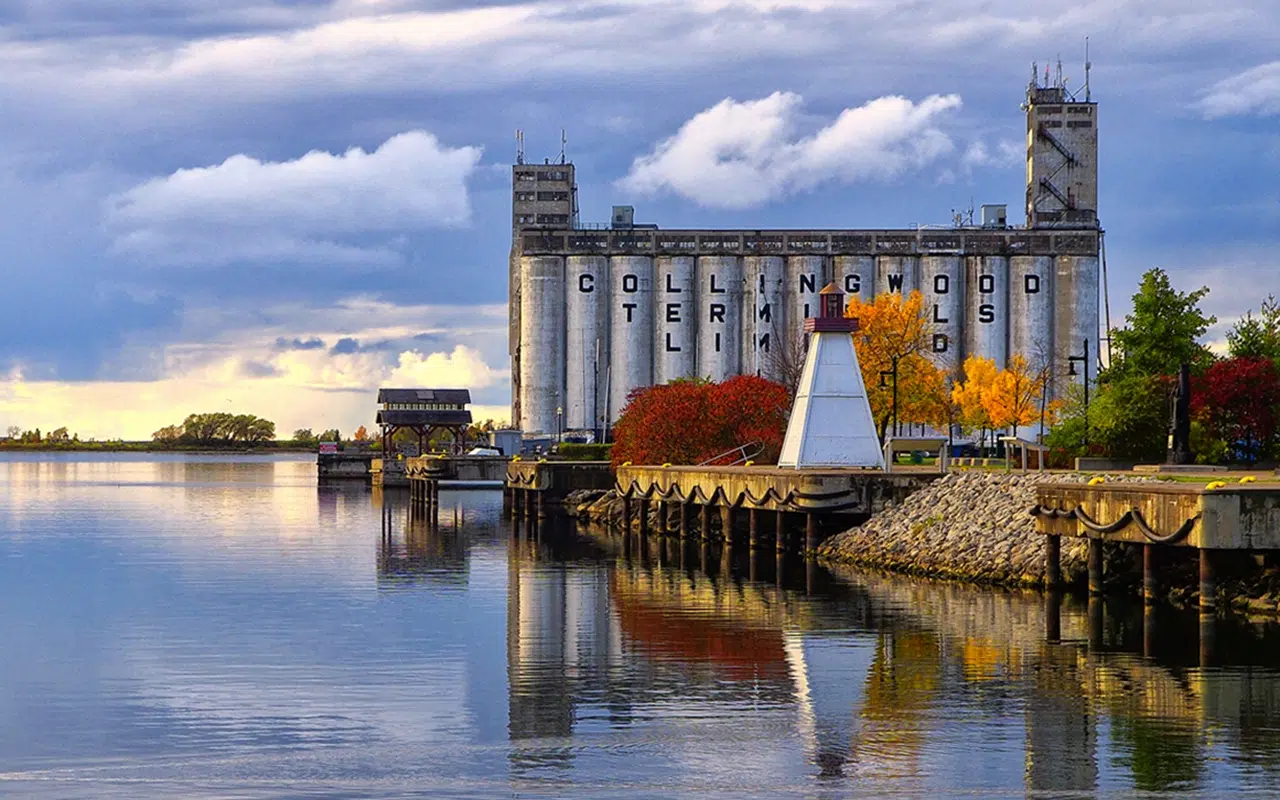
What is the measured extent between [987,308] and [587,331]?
94.3ft

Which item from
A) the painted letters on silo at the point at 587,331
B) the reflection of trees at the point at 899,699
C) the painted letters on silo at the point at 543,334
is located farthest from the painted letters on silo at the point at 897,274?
the reflection of trees at the point at 899,699

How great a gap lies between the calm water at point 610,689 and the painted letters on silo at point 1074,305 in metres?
79.1

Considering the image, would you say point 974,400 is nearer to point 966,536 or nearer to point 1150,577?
point 966,536

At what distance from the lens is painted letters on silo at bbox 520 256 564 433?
13200 centimetres

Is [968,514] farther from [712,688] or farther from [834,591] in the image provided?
[712,688]

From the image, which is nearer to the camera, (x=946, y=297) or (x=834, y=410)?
(x=834, y=410)

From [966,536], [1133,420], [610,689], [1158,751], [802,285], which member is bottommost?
[1158,751]

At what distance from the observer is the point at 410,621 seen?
42188mm

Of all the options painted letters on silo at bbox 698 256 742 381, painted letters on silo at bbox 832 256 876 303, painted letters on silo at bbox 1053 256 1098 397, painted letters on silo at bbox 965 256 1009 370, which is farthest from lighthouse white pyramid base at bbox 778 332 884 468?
painted letters on silo at bbox 1053 256 1098 397

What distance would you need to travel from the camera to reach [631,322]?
131250 mm

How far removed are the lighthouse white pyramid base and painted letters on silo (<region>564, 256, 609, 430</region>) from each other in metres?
70.5

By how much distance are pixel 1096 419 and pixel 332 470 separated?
360 feet

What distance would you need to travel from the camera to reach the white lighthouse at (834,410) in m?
60.7

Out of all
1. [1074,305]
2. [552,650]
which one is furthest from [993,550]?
[1074,305]
